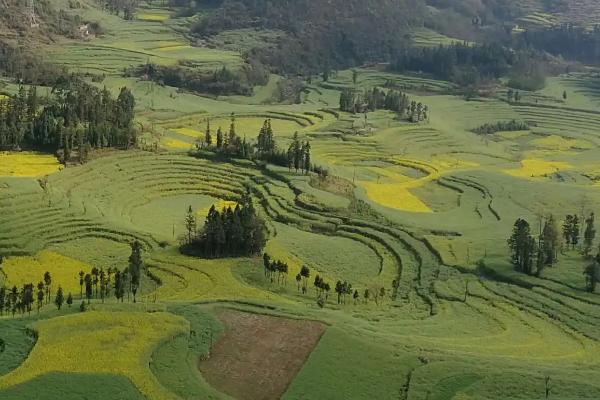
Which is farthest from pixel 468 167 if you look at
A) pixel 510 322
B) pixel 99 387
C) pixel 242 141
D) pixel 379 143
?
pixel 99 387

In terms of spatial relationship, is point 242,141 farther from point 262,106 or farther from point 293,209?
point 262,106

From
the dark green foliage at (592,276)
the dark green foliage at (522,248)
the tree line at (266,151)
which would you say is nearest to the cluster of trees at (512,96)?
the tree line at (266,151)

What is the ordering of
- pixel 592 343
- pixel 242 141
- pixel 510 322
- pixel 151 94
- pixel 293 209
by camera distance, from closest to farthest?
pixel 592 343 → pixel 510 322 → pixel 293 209 → pixel 242 141 → pixel 151 94

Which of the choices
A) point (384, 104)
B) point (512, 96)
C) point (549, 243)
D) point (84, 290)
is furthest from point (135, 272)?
point (512, 96)

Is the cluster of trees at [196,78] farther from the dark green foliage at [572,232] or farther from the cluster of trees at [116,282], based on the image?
the cluster of trees at [116,282]

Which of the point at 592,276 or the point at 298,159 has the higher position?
the point at 298,159

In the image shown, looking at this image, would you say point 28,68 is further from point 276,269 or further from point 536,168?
point 276,269

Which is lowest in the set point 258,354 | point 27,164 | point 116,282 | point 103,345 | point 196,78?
point 116,282
